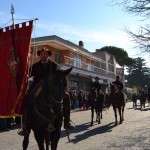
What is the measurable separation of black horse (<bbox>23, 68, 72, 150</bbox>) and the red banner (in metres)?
0.51

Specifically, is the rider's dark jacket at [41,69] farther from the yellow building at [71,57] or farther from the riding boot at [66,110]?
the yellow building at [71,57]

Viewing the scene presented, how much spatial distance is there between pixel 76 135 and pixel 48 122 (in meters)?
7.34

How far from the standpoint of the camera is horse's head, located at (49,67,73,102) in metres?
6.72

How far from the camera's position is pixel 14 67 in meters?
7.88

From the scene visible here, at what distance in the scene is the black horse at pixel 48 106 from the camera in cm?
679

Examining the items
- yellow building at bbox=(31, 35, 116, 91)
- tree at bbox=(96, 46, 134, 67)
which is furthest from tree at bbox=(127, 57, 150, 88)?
yellow building at bbox=(31, 35, 116, 91)

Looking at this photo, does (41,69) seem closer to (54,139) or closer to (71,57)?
(54,139)

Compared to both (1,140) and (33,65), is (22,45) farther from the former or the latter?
(1,140)

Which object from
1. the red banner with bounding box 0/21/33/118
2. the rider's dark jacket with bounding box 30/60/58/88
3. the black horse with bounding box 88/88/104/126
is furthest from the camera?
the black horse with bounding box 88/88/104/126

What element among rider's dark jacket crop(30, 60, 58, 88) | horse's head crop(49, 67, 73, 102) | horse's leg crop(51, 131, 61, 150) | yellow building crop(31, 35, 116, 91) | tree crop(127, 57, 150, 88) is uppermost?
tree crop(127, 57, 150, 88)

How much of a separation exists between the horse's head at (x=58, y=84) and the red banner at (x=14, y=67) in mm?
1014

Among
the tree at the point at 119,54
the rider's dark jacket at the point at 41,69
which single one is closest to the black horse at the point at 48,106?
the rider's dark jacket at the point at 41,69

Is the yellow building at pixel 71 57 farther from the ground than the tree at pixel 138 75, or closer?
closer

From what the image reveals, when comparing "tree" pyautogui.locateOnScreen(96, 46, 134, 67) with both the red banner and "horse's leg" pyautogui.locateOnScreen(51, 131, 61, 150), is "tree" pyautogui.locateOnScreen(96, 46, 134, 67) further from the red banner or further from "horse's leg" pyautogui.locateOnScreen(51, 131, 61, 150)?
"horse's leg" pyautogui.locateOnScreen(51, 131, 61, 150)
